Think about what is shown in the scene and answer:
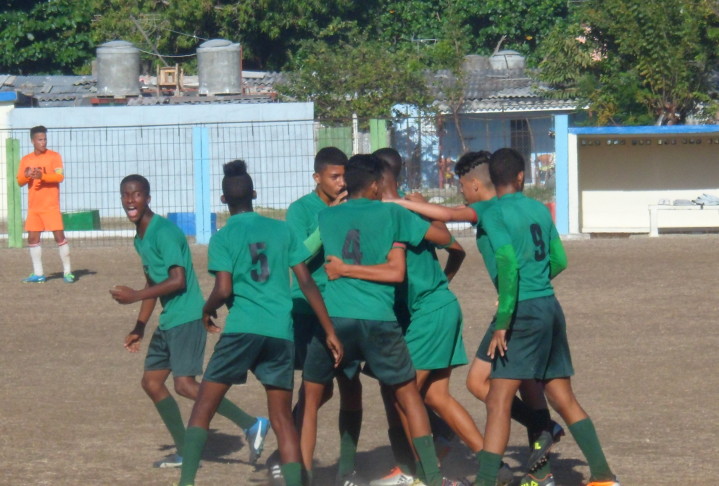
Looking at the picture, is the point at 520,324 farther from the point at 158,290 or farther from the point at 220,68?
the point at 220,68

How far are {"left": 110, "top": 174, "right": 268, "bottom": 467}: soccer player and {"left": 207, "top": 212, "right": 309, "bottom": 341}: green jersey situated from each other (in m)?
0.63

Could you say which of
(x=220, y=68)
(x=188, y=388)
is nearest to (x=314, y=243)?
(x=188, y=388)

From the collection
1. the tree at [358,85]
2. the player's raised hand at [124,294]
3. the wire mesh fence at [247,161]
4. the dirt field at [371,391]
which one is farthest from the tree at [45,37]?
the player's raised hand at [124,294]

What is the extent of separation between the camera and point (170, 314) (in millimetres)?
5781

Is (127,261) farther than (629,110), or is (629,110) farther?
(629,110)

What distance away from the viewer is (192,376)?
5844mm

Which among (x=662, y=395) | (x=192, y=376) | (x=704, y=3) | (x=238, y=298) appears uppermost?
(x=704, y=3)

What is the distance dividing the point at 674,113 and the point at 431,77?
6.85 metres

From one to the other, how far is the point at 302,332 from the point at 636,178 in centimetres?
1542

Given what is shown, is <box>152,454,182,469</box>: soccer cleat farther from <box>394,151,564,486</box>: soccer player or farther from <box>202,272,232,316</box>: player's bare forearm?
<box>394,151,564,486</box>: soccer player

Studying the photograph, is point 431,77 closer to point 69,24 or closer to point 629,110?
point 629,110

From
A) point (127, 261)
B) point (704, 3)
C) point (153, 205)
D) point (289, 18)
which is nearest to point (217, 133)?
point (153, 205)

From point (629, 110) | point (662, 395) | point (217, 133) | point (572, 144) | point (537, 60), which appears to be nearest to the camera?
point (662, 395)

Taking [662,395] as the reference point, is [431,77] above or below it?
above
